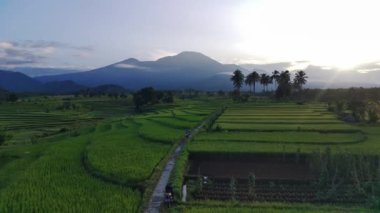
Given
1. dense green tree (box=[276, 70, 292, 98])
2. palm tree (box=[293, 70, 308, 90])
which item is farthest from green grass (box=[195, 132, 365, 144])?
palm tree (box=[293, 70, 308, 90])

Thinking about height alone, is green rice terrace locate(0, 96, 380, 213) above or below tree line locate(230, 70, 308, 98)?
below

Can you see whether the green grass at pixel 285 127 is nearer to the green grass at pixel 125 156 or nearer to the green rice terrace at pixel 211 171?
the green rice terrace at pixel 211 171

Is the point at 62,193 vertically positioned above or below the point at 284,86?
below

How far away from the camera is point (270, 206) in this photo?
1716cm

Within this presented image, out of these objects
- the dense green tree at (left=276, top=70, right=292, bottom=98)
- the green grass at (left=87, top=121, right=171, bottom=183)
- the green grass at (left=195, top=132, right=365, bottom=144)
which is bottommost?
the green grass at (left=87, top=121, right=171, bottom=183)

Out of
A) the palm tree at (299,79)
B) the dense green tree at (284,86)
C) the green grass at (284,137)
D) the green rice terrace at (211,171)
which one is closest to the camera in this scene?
the green rice terrace at (211,171)

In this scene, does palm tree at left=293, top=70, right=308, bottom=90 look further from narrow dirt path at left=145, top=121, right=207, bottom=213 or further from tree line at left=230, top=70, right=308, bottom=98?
narrow dirt path at left=145, top=121, right=207, bottom=213

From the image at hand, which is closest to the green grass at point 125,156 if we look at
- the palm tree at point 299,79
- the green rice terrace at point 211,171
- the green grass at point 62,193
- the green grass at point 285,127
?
the green rice terrace at point 211,171

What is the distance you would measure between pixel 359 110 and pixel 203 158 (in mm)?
29037

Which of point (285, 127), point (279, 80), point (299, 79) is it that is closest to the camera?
point (285, 127)

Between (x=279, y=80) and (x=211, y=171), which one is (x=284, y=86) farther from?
(x=211, y=171)

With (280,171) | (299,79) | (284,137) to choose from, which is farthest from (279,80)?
(280,171)

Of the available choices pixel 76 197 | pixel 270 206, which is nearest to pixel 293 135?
pixel 270 206

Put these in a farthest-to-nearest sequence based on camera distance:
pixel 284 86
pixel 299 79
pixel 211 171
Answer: pixel 299 79 < pixel 284 86 < pixel 211 171
